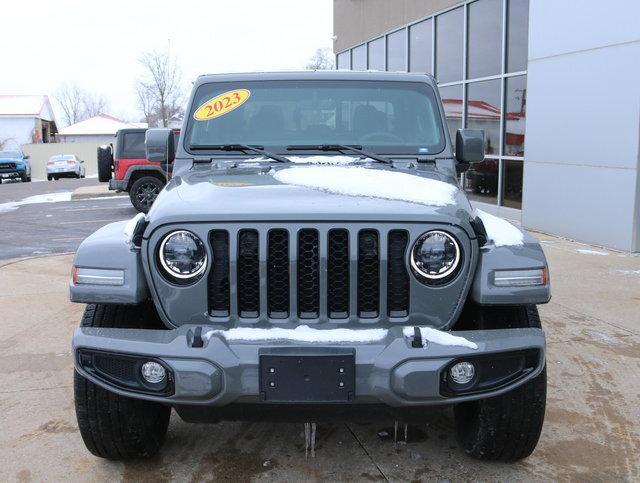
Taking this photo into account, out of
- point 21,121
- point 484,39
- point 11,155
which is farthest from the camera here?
A: point 21,121

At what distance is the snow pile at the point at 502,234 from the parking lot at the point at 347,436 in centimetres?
81

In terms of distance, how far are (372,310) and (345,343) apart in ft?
0.86

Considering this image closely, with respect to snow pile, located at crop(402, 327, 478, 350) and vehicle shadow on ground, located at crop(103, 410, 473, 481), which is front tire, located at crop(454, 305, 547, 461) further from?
snow pile, located at crop(402, 327, 478, 350)

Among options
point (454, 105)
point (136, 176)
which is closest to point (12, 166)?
point (136, 176)

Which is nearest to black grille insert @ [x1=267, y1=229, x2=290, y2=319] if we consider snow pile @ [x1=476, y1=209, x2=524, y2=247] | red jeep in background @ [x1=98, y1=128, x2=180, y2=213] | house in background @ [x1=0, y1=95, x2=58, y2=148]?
snow pile @ [x1=476, y1=209, x2=524, y2=247]

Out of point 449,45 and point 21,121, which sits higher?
point 449,45

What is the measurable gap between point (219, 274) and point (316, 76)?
6.46 ft

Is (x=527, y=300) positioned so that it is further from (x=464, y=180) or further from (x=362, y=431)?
(x=464, y=180)

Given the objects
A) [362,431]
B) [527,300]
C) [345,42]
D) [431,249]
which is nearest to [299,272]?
[431,249]

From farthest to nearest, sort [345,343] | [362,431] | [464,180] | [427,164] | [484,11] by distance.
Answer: [464,180] < [484,11] < [427,164] < [362,431] < [345,343]

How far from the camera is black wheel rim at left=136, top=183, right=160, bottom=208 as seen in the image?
48.0ft

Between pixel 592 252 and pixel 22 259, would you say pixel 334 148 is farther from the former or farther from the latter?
pixel 22 259

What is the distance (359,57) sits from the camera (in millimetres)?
19141

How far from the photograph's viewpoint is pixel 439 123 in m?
4.12
